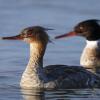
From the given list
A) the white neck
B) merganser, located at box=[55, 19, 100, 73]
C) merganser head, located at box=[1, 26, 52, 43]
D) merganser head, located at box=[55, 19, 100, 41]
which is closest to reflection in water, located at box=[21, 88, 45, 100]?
merganser head, located at box=[1, 26, 52, 43]

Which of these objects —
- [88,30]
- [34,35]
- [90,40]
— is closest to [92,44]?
[90,40]

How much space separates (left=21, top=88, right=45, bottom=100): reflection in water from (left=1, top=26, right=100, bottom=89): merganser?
0.21 metres

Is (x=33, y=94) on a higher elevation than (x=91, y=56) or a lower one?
lower

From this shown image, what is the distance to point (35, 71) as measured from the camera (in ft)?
56.3

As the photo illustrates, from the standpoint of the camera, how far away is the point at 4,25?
2384 centimetres

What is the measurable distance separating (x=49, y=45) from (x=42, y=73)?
5146mm

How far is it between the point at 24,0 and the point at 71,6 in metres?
2.27

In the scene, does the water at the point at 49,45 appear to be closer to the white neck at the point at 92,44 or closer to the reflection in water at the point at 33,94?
the reflection in water at the point at 33,94

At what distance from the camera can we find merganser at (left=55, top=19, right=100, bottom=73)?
2072 centimetres

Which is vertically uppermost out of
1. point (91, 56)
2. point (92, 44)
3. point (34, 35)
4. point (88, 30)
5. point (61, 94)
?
point (34, 35)

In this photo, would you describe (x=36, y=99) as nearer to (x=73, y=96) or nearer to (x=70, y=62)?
(x=73, y=96)

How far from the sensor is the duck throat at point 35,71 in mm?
17000

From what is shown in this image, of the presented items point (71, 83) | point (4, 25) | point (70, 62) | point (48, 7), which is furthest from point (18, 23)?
point (71, 83)

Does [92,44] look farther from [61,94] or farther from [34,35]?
[61,94]
